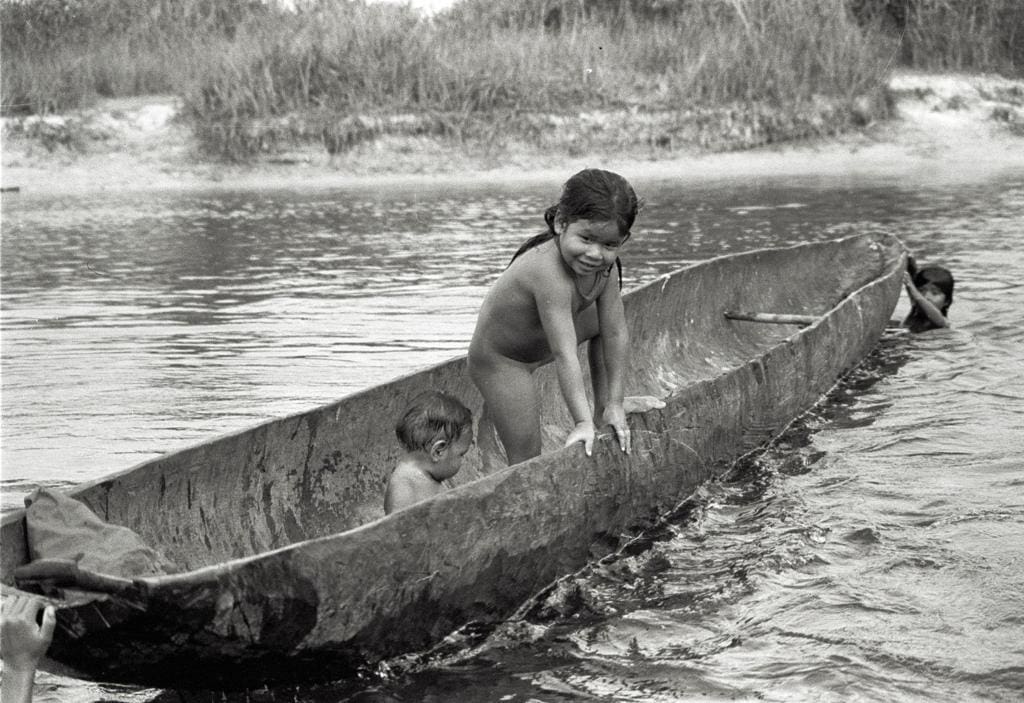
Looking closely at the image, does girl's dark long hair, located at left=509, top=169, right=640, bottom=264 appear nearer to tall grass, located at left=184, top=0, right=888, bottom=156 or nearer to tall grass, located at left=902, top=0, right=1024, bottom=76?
tall grass, located at left=184, top=0, right=888, bottom=156

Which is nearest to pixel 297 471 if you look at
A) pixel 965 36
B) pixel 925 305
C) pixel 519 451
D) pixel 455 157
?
pixel 519 451

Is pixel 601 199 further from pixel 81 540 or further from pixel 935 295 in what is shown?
pixel 935 295

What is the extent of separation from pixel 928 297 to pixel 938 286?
12 cm

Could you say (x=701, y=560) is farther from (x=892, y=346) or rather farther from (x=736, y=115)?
(x=736, y=115)

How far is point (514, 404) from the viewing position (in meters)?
4.61

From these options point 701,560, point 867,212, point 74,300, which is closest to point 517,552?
point 701,560

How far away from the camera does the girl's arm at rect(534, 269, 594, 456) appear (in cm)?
424

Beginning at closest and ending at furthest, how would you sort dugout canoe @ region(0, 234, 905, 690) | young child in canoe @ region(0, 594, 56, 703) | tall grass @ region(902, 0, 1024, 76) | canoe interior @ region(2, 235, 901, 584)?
young child in canoe @ region(0, 594, 56, 703) → dugout canoe @ region(0, 234, 905, 690) → canoe interior @ region(2, 235, 901, 584) → tall grass @ region(902, 0, 1024, 76)

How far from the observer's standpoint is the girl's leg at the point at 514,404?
15.1 feet

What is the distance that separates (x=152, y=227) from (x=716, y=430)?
1154 cm

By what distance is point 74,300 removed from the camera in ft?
32.8

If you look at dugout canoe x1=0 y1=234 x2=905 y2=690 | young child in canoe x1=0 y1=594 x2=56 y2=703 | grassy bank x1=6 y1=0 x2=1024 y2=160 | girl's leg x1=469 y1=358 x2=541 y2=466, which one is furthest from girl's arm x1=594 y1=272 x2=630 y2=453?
grassy bank x1=6 y1=0 x2=1024 y2=160

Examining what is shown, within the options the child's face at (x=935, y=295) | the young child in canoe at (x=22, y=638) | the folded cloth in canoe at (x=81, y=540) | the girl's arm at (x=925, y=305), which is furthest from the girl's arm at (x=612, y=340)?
the child's face at (x=935, y=295)

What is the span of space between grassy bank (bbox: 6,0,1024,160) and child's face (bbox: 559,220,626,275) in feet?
58.4
